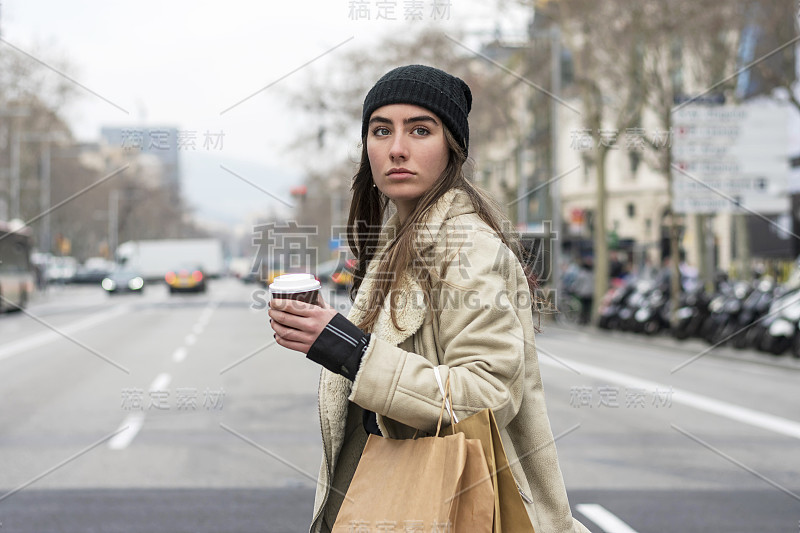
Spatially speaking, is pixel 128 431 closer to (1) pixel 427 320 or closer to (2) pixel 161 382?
(2) pixel 161 382

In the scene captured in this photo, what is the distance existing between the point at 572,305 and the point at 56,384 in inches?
617

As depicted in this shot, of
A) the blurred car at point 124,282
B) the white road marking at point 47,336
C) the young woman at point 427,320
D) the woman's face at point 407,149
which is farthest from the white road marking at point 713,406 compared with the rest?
the blurred car at point 124,282

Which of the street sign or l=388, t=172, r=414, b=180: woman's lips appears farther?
the street sign

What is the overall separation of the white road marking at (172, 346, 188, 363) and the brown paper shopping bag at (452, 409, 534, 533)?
1198cm

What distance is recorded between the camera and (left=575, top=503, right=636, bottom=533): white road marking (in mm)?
4762

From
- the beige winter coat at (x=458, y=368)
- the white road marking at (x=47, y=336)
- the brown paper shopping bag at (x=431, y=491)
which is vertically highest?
the beige winter coat at (x=458, y=368)

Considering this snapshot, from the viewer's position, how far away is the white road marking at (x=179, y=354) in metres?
13.4

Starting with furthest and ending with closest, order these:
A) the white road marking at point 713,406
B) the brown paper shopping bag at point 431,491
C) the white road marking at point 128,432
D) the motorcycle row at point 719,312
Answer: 1. the motorcycle row at point 719,312
2. the white road marking at point 713,406
3. the white road marking at point 128,432
4. the brown paper shopping bag at point 431,491

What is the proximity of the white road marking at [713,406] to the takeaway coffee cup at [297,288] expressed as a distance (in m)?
6.70

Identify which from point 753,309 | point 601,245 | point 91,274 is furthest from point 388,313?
point 91,274

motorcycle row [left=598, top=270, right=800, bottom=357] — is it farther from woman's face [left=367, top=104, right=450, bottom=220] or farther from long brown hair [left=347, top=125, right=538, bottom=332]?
woman's face [left=367, top=104, right=450, bottom=220]

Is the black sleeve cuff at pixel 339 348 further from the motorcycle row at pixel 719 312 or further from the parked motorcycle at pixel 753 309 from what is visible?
the parked motorcycle at pixel 753 309

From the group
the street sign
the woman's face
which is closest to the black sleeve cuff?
the woman's face

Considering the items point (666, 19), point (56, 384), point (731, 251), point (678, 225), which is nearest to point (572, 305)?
point (678, 225)
